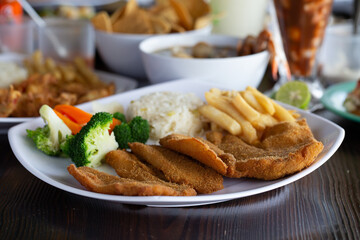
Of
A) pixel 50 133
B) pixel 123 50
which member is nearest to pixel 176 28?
pixel 123 50

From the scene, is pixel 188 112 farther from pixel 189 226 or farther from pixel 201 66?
pixel 189 226

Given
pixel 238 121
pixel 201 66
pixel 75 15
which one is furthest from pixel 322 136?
pixel 75 15

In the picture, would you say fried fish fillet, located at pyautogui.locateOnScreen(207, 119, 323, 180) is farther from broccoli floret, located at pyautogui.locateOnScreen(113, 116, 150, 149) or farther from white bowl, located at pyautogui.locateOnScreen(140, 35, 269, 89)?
white bowl, located at pyautogui.locateOnScreen(140, 35, 269, 89)

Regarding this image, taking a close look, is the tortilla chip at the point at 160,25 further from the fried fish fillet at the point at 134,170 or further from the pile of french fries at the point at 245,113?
the fried fish fillet at the point at 134,170

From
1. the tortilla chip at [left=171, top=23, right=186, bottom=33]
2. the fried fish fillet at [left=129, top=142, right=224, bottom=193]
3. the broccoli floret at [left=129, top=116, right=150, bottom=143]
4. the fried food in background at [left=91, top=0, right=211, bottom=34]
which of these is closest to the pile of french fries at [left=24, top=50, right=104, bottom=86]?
the fried food in background at [left=91, top=0, right=211, bottom=34]

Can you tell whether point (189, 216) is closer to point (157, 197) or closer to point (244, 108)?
point (157, 197)
